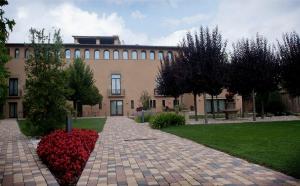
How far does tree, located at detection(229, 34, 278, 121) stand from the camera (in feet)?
73.2

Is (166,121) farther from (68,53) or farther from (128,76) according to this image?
(68,53)

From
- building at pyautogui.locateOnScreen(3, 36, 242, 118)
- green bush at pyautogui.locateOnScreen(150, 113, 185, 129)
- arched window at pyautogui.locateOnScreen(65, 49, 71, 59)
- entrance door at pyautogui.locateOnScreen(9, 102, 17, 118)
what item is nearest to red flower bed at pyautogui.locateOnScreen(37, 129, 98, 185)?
green bush at pyautogui.locateOnScreen(150, 113, 185, 129)

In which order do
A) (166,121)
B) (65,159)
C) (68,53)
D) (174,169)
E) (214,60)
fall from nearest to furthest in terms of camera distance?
(174,169) < (65,159) < (166,121) < (214,60) < (68,53)

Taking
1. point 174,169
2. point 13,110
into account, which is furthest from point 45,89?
point 13,110

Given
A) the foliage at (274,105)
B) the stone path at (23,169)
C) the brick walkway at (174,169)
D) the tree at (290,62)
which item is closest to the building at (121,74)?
the foliage at (274,105)

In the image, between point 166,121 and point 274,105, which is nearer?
point 166,121

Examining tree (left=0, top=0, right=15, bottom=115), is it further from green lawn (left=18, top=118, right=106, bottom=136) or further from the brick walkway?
green lawn (left=18, top=118, right=106, bottom=136)

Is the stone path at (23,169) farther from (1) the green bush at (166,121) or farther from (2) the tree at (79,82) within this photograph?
(2) the tree at (79,82)

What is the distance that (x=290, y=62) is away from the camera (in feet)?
68.5

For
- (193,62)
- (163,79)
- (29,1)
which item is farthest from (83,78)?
(29,1)

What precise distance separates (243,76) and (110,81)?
26.0 meters

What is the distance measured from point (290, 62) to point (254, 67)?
2.34 m

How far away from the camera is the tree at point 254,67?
878 inches

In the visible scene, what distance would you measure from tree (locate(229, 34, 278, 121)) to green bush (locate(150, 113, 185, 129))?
6683 mm
